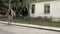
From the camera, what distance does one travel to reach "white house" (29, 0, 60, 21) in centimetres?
2841

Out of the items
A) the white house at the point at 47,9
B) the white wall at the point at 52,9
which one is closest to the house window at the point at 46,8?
the white house at the point at 47,9

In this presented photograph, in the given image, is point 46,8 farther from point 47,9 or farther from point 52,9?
point 52,9

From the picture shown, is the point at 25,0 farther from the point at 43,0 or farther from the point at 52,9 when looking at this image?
the point at 52,9

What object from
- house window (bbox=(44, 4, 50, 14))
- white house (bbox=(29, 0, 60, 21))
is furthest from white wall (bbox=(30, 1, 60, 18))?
house window (bbox=(44, 4, 50, 14))

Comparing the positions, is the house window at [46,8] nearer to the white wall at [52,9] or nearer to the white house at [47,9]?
the white house at [47,9]

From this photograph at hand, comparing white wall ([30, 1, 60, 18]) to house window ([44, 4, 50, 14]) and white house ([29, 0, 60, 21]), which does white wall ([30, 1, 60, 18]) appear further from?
house window ([44, 4, 50, 14])

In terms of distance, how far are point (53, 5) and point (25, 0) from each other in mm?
6854

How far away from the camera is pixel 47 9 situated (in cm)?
2988

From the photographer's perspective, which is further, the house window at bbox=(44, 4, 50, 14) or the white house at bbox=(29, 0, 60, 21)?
the house window at bbox=(44, 4, 50, 14)

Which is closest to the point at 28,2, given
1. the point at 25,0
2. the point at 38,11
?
the point at 25,0

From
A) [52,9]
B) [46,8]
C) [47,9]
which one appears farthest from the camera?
[46,8]

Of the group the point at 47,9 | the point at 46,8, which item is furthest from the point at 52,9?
the point at 46,8

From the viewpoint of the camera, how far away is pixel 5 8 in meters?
42.1

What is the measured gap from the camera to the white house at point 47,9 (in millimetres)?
28406
